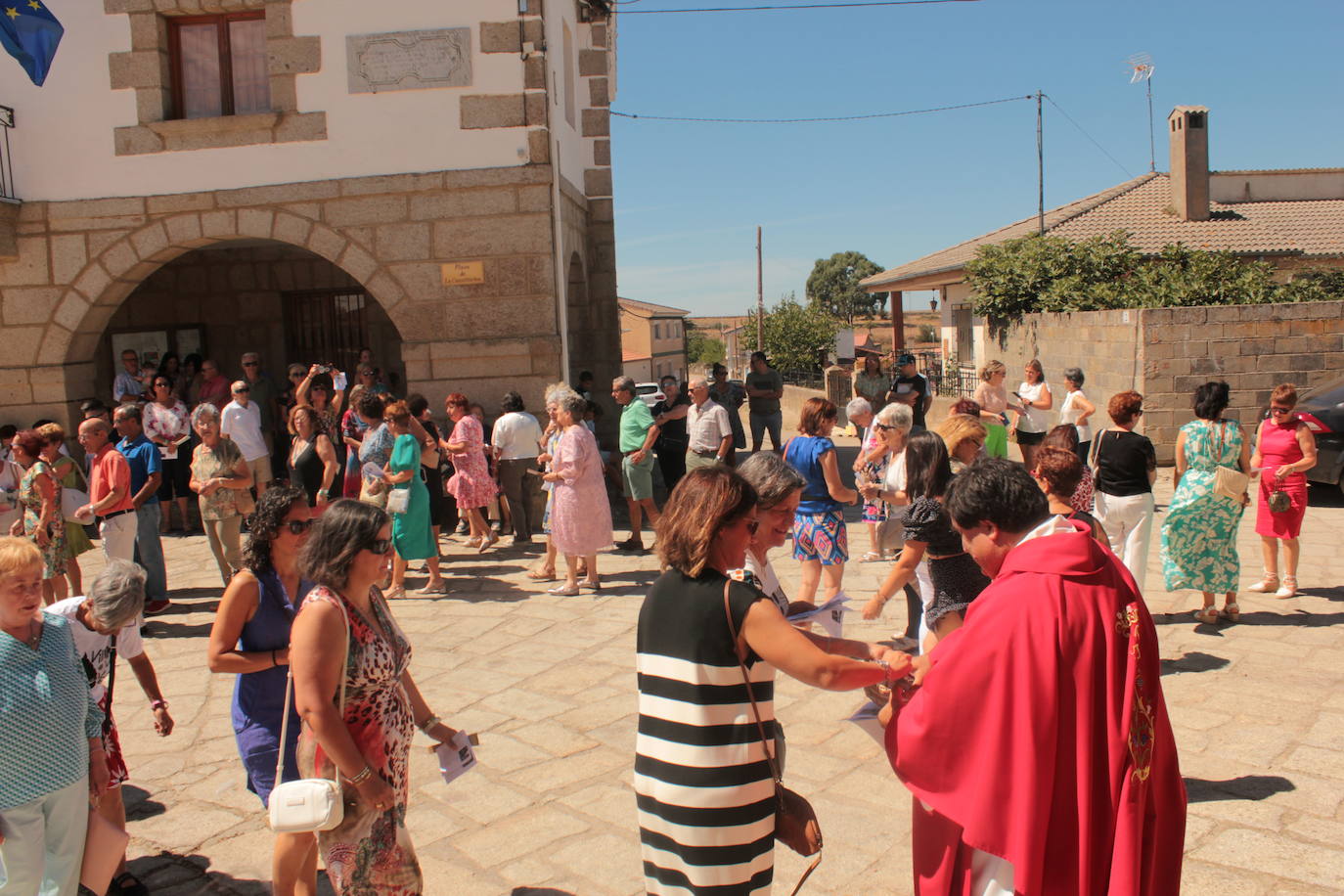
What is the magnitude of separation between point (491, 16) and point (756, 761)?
31.9ft

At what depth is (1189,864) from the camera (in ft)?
12.9

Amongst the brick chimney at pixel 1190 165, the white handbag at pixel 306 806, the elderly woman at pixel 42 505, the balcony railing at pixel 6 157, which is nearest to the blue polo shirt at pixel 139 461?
the elderly woman at pixel 42 505

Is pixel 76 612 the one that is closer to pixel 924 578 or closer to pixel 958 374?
pixel 924 578

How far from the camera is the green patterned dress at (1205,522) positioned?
22.1 feet

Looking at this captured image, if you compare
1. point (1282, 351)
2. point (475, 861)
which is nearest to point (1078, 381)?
point (1282, 351)

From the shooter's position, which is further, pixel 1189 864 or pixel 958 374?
pixel 958 374

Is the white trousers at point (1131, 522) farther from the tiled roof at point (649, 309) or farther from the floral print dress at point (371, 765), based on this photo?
the tiled roof at point (649, 309)

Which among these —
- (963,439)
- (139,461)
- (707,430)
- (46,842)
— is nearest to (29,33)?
(139,461)

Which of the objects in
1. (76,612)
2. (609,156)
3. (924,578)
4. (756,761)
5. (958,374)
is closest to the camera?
(756,761)

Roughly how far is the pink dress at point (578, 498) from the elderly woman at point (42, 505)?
3.48m

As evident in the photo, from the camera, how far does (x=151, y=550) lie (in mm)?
8055

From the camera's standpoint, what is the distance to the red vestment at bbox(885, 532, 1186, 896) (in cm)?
247

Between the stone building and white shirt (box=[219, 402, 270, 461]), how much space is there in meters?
1.61

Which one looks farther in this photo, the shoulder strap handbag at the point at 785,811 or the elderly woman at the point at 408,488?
the elderly woman at the point at 408,488
